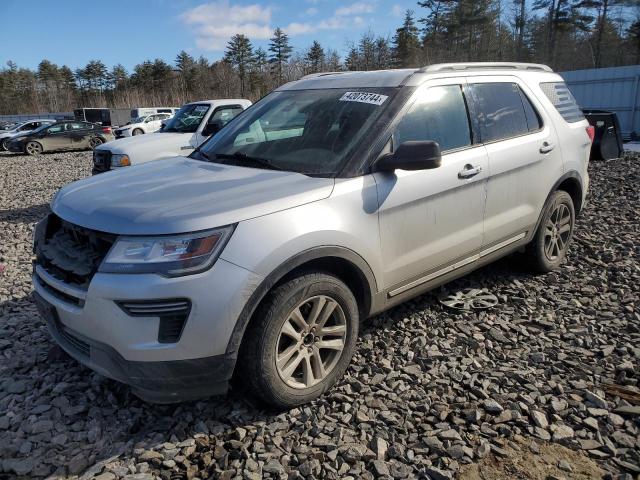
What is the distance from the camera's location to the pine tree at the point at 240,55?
219 feet

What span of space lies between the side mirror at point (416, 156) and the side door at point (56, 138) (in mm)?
Result: 23802

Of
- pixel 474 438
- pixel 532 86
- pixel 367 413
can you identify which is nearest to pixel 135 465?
pixel 367 413

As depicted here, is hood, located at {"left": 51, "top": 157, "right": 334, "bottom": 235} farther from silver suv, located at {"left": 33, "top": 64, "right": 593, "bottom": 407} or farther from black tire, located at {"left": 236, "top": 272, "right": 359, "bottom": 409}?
black tire, located at {"left": 236, "top": 272, "right": 359, "bottom": 409}

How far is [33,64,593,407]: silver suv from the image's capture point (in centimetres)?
239

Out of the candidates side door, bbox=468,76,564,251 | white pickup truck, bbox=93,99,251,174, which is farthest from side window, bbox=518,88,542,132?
white pickup truck, bbox=93,99,251,174

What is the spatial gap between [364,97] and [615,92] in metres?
19.4

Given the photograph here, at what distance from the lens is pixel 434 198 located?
3352 mm

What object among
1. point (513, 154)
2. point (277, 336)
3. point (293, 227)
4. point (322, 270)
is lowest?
point (277, 336)

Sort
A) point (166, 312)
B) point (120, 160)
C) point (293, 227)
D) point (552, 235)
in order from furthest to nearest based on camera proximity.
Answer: point (120, 160) → point (552, 235) → point (293, 227) → point (166, 312)

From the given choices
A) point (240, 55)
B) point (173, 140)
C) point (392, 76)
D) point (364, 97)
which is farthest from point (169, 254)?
point (240, 55)

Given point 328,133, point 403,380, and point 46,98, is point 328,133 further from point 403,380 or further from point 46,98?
point 46,98

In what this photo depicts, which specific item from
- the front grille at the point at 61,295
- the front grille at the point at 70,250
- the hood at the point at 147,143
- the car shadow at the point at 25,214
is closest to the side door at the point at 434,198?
the front grille at the point at 70,250

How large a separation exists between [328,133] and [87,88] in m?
85.9

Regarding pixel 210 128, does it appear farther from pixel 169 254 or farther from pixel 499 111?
pixel 169 254
